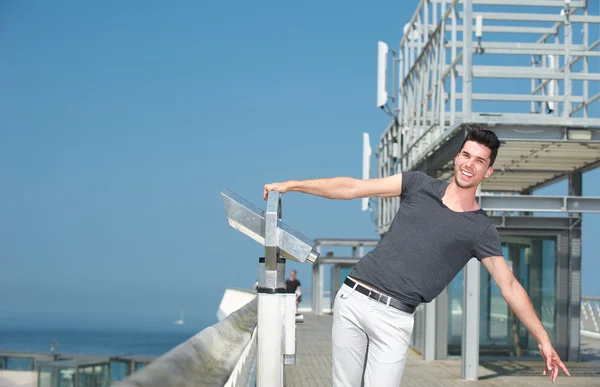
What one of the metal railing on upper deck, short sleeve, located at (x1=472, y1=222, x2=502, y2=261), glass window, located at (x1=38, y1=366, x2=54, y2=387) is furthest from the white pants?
glass window, located at (x1=38, y1=366, x2=54, y2=387)

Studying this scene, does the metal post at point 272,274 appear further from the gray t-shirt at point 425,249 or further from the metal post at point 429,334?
the metal post at point 429,334

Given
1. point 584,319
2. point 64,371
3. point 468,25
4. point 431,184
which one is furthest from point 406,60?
point 64,371

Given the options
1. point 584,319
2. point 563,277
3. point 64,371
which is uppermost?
point 563,277

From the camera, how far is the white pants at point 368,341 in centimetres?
362

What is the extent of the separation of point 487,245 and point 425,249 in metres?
0.28

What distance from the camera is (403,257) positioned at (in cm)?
368

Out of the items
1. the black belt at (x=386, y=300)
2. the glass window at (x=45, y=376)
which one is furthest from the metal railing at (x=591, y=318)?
the black belt at (x=386, y=300)

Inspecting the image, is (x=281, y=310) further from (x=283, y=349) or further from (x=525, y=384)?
(x=525, y=384)

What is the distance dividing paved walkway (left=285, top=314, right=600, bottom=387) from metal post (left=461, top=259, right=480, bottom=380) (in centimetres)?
22

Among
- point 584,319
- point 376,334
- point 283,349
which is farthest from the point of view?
point 584,319

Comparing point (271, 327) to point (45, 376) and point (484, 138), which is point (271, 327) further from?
point (45, 376)

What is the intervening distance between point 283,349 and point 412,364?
11.5m

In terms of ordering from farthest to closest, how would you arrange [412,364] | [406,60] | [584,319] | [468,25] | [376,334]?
[584,319], [406,60], [412,364], [468,25], [376,334]

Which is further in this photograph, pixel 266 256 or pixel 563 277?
pixel 563 277
